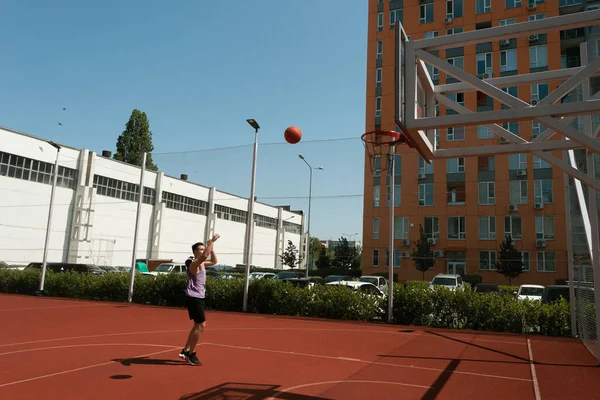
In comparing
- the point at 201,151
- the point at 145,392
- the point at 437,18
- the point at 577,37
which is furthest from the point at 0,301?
the point at 577,37

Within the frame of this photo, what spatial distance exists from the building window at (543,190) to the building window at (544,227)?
1009 millimetres

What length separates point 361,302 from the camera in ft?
44.4

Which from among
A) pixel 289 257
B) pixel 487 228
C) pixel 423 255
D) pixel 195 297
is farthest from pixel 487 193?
pixel 195 297

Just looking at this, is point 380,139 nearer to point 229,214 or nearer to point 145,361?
point 145,361

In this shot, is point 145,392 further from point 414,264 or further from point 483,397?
point 414,264

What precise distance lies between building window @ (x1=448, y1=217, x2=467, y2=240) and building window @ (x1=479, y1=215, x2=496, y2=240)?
1.12 m

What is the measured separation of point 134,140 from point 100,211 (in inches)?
689

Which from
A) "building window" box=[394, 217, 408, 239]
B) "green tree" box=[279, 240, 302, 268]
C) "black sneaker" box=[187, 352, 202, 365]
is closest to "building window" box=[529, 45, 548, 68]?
"building window" box=[394, 217, 408, 239]

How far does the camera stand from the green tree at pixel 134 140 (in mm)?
48000

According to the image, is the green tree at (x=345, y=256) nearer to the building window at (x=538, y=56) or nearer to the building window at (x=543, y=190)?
the building window at (x=543, y=190)

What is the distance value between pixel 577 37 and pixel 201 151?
106ft

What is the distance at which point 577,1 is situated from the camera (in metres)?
35.5

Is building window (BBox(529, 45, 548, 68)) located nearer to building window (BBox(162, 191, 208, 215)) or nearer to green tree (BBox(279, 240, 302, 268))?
green tree (BBox(279, 240, 302, 268))

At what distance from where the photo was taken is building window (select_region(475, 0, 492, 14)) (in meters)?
37.8
